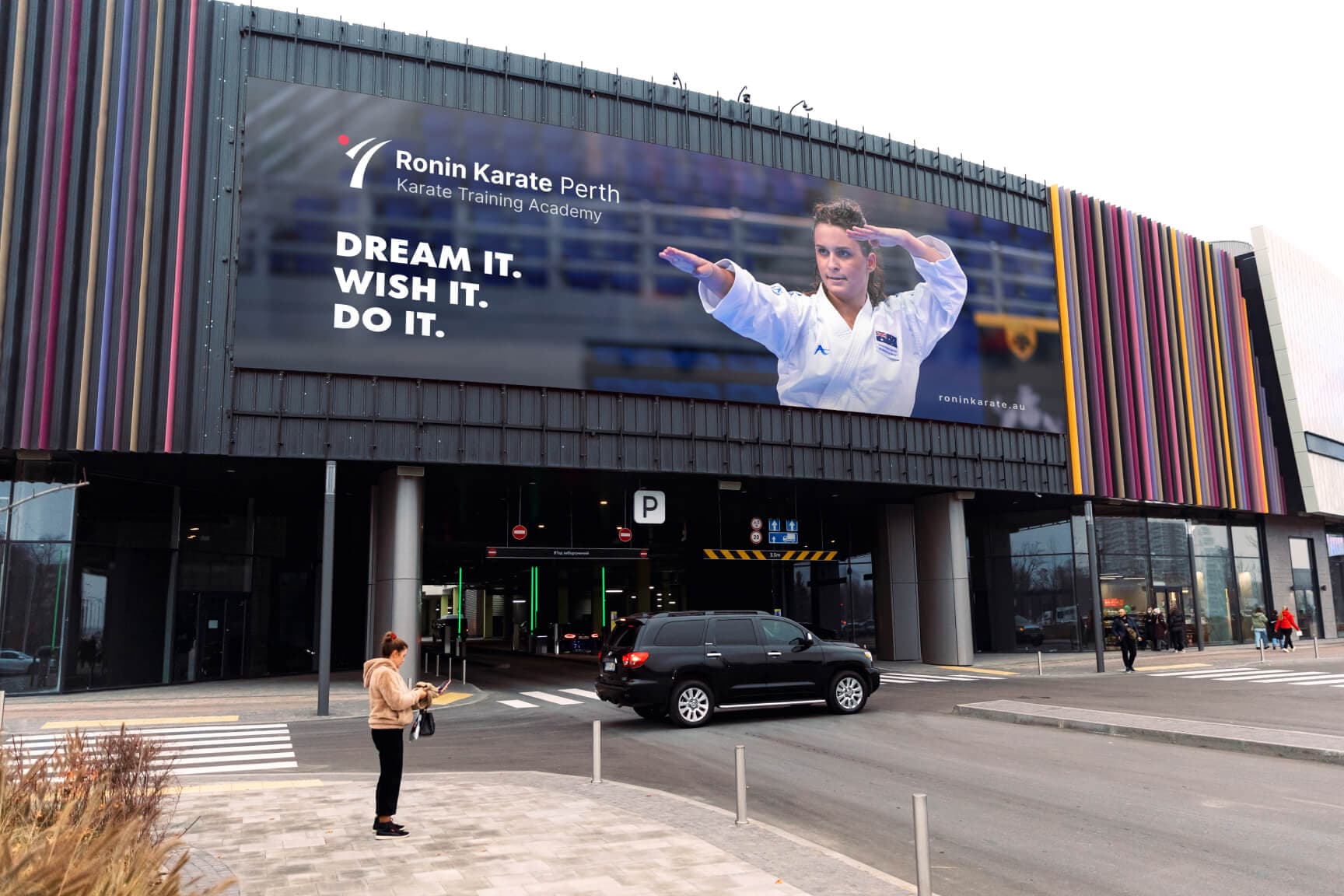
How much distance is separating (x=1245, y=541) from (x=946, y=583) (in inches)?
748

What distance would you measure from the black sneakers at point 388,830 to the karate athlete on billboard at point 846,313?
71.0 ft

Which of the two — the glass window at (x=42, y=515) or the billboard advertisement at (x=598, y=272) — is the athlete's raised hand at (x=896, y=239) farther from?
the glass window at (x=42, y=515)

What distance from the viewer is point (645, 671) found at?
16.6 meters

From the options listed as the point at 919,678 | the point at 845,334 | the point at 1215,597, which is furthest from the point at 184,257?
the point at 1215,597

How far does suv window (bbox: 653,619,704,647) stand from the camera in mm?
16875

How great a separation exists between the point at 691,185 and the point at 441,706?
16341 millimetres

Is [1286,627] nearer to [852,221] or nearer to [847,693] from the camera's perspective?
[852,221]

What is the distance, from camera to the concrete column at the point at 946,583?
32812 mm

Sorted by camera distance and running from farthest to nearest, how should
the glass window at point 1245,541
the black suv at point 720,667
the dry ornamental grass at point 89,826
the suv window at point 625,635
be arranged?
the glass window at point 1245,541 → the suv window at point 625,635 → the black suv at point 720,667 → the dry ornamental grass at point 89,826

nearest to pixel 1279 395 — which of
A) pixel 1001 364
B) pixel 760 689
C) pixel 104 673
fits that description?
pixel 1001 364

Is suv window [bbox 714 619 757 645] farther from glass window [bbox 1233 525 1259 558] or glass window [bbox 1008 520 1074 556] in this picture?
glass window [bbox 1233 525 1259 558]

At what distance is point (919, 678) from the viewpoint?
88.6 ft

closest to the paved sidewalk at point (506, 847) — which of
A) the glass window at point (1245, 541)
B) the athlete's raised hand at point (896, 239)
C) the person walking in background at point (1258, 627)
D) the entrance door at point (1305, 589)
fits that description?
the athlete's raised hand at point (896, 239)

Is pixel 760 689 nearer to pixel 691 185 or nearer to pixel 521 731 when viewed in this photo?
pixel 521 731
